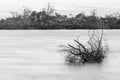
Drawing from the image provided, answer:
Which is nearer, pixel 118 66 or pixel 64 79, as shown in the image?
pixel 64 79

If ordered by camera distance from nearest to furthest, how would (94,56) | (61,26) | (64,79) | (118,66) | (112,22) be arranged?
(64,79) < (94,56) < (118,66) < (112,22) < (61,26)

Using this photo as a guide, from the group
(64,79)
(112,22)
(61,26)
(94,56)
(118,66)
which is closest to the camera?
(64,79)

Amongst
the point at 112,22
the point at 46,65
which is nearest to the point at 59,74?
the point at 46,65

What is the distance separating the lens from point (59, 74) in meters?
29.7

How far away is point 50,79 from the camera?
27406mm

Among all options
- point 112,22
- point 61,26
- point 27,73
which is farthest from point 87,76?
point 61,26

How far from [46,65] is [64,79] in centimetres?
887

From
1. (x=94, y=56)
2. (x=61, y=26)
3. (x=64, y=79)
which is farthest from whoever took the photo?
(x=61, y=26)

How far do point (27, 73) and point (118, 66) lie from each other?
8.03 meters

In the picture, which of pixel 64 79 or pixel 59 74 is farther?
pixel 59 74

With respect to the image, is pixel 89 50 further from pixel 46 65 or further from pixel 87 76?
pixel 46 65

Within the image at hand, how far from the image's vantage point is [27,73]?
3000cm

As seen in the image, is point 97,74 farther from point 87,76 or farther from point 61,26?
point 61,26

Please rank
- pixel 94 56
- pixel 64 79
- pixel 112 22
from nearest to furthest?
pixel 64 79 → pixel 94 56 → pixel 112 22
